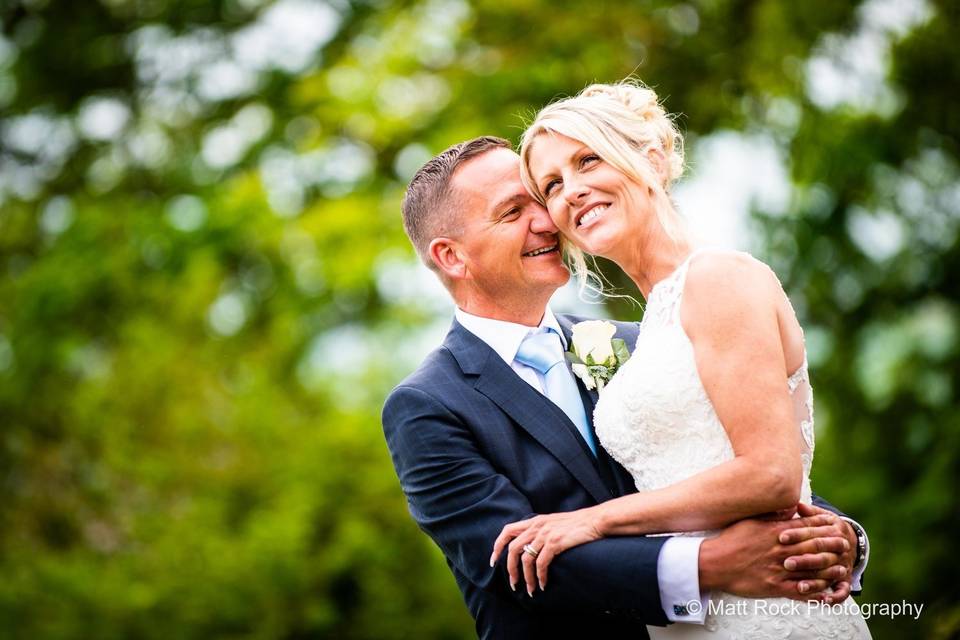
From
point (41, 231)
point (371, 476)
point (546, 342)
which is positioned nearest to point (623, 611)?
point (546, 342)

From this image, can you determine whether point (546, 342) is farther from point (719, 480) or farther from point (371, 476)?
point (371, 476)

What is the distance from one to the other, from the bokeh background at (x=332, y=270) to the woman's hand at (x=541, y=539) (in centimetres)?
401

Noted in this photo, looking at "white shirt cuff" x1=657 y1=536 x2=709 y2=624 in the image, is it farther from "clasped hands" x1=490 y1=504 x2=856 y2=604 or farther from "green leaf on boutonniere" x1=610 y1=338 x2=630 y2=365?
"green leaf on boutonniere" x1=610 y1=338 x2=630 y2=365

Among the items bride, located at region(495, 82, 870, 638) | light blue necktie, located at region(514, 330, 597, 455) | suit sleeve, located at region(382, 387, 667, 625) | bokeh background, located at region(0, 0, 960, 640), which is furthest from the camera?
bokeh background, located at region(0, 0, 960, 640)

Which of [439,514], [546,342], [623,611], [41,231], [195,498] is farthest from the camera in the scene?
[41,231]

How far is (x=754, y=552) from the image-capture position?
9.57ft

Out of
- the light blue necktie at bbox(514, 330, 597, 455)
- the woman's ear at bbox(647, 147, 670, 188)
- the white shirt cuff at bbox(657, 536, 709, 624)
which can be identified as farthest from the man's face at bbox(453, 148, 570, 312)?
the white shirt cuff at bbox(657, 536, 709, 624)

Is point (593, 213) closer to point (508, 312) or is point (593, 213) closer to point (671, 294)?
point (671, 294)

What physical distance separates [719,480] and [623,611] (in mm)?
535

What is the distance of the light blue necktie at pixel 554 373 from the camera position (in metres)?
3.60

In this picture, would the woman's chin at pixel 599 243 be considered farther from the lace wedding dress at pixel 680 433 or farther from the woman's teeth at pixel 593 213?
the lace wedding dress at pixel 680 433

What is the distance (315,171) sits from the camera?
9.91m

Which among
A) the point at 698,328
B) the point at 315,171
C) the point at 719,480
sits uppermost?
the point at 698,328

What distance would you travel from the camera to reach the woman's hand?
3047 millimetres
